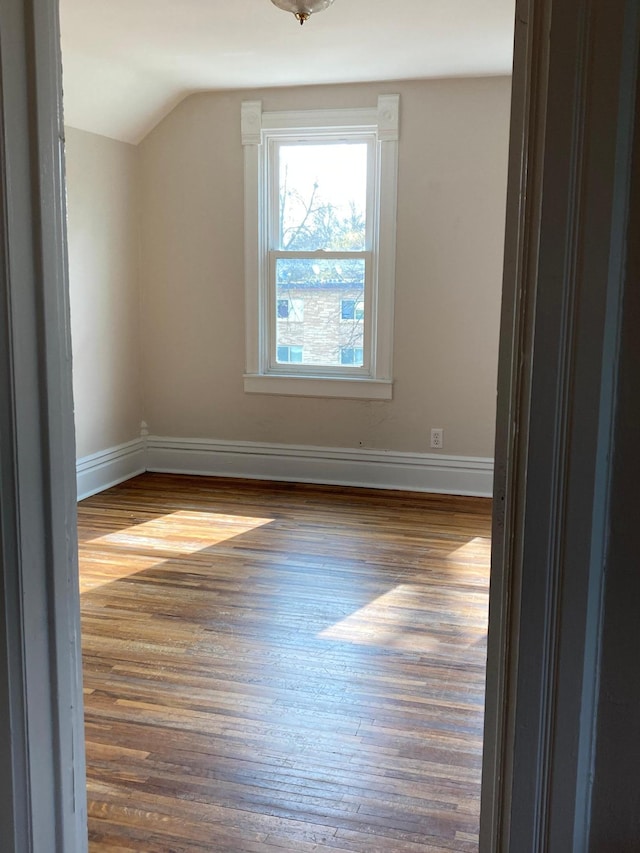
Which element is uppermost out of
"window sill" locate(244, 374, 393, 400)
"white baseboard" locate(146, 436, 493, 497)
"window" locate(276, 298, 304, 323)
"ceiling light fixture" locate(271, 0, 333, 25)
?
"ceiling light fixture" locate(271, 0, 333, 25)

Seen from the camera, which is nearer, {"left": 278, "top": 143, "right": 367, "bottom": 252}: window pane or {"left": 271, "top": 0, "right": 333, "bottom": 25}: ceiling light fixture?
{"left": 271, "top": 0, "right": 333, "bottom": 25}: ceiling light fixture

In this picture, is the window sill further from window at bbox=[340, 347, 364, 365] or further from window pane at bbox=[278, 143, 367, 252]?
window pane at bbox=[278, 143, 367, 252]

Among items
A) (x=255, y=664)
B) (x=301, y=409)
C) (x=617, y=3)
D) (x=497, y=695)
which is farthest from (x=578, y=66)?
(x=301, y=409)

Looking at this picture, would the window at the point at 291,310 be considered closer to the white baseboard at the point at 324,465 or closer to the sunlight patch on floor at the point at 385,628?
the white baseboard at the point at 324,465

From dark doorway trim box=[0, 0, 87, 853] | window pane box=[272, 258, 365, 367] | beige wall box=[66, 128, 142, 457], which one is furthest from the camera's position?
window pane box=[272, 258, 365, 367]

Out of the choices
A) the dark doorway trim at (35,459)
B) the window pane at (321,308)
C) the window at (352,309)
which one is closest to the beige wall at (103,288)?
the window pane at (321,308)

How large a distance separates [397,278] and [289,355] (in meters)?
0.89

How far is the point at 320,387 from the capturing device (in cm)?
507

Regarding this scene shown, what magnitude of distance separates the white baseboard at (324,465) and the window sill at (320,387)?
36cm

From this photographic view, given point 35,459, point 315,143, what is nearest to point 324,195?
point 315,143

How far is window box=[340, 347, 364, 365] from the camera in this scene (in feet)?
16.5

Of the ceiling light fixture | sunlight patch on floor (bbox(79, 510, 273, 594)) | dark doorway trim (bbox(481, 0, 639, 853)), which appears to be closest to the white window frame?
sunlight patch on floor (bbox(79, 510, 273, 594))

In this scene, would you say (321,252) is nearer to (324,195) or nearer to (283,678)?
(324,195)

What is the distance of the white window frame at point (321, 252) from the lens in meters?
4.73
